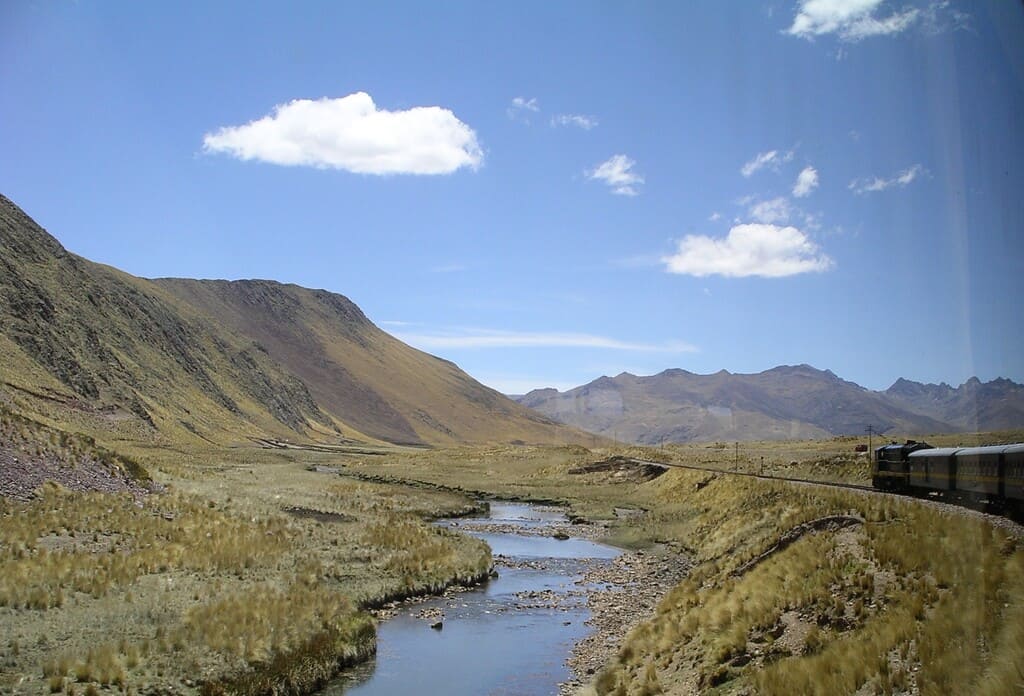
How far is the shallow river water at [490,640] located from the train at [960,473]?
14.0m

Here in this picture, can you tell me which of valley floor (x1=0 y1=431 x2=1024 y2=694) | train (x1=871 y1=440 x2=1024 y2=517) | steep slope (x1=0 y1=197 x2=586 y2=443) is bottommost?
valley floor (x1=0 y1=431 x2=1024 y2=694)

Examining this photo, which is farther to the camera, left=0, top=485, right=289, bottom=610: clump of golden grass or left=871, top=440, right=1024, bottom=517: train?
left=871, top=440, right=1024, bottom=517: train

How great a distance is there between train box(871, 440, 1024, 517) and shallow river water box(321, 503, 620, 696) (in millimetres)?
13965

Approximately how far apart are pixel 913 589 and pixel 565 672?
27.9ft

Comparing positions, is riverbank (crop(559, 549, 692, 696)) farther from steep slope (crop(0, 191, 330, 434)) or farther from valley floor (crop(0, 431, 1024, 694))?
steep slope (crop(0, 191, 330, 434))

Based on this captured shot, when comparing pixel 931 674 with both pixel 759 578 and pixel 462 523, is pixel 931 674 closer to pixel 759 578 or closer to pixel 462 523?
pixel 759 578

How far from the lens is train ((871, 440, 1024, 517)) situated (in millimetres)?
25250

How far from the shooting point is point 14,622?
659 inches

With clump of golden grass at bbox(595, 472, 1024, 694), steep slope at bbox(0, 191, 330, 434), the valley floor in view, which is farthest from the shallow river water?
steep slope at bbox(0, 191, 330, 434)

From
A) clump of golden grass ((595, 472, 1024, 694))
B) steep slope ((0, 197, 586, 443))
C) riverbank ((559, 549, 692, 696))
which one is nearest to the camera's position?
clump of golden grass ((595, 472, 1024, 694))

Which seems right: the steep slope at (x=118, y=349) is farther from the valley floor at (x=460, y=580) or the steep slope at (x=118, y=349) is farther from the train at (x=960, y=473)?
the train at (x=960, y=473)

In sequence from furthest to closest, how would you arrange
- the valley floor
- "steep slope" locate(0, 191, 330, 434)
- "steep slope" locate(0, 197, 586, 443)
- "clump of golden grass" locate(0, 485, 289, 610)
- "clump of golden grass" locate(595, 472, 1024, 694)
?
"steep slope" locate(0, 191, 330, 434) < "steep slope" locate(0, 197, 586, 443) < "clump of golden grass" locate(0, 485, 289, 610) < the valley floor < "clump of golden grass" locate(595, 472, 1024, 694)

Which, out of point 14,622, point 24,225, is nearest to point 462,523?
point 14,622

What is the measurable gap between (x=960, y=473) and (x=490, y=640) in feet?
65.7
